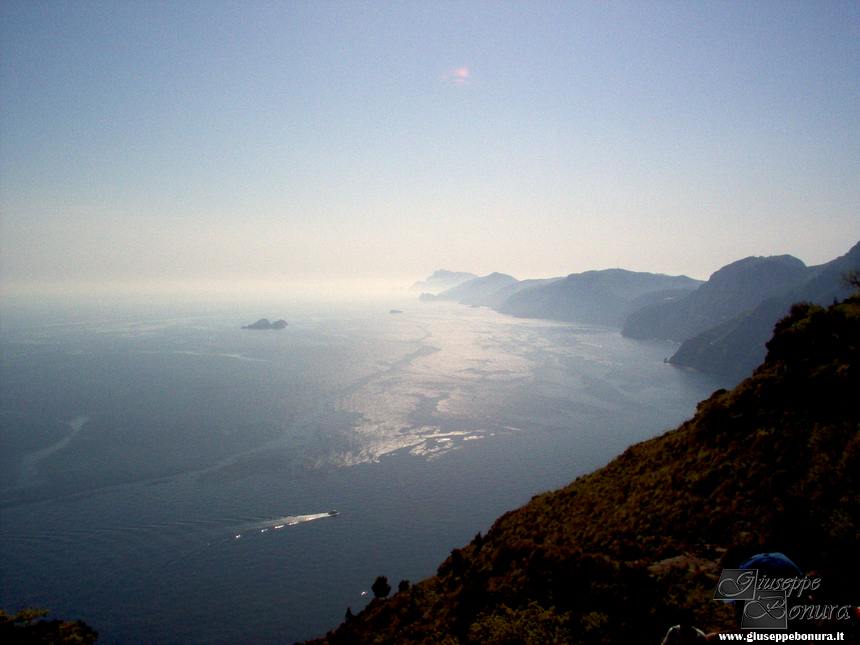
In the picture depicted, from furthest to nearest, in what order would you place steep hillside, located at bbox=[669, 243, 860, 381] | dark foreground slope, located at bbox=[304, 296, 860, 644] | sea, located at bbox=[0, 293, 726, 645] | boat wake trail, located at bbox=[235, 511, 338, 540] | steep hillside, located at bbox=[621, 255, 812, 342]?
1. steep hillside, located at bbox=[621, 255, 812, 342]
2. steep hillside, located at bbox=[669, 243, 860, 381]
3. boat wake trail, located at bbox=[235, 511, 338, 540]
4. sea, located at bbox=[0, 293, 726, 645]
5. dark foreground slope, located at bbox=[304, 296, 860, 644]

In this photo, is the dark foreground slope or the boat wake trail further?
the boat wake trail

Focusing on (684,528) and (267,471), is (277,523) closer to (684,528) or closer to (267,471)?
(267,471)

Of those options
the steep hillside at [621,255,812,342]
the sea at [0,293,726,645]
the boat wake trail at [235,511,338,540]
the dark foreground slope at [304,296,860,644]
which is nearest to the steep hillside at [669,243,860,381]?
the sea at [0,293,726,645]

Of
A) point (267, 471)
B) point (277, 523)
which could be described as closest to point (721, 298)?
point (267, 471)

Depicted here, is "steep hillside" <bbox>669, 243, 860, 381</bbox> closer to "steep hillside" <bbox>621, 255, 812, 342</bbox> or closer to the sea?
the sea

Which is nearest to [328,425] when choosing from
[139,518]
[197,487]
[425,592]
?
[197,487]

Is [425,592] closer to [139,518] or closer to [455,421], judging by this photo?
[139,518]
